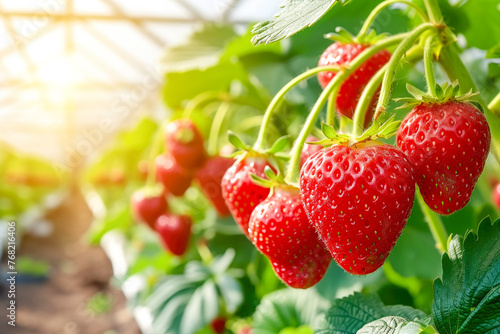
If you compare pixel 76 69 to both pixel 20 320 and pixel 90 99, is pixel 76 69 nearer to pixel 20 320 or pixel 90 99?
pixel 90 99

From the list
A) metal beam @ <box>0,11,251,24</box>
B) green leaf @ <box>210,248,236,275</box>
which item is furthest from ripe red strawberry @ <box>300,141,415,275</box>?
metal beam @ <box>0,11,251,24</box>

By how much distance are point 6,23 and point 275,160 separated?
5.45 metres

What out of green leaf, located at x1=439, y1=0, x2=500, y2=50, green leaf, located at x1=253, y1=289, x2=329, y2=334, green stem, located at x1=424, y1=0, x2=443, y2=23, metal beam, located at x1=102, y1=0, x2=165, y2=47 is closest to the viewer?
green stem, located at x1=424, y1=0, x2=443, y2=23

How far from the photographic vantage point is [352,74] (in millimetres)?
517

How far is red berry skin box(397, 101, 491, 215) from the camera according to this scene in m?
0.39

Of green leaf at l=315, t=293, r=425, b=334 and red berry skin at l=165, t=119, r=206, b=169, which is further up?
red berry skin at l=165, t=119, r=206, b=169

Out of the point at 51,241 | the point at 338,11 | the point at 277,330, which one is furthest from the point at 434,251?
the point at 51,241

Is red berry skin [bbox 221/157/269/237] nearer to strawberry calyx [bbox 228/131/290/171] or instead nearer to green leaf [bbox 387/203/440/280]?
strawberry calyx [bbox 228/131/290/171]

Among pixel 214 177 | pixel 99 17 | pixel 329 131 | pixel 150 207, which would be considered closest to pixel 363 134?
pixel 329 131

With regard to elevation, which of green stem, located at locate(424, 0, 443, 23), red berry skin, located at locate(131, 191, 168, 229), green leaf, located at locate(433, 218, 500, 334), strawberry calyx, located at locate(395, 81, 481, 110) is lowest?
green leaf, located at locate(433, 218, 500, 334)

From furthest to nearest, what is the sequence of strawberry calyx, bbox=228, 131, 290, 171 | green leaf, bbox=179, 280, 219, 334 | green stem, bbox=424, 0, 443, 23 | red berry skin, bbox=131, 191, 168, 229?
red berry skin, bbox=131, 191, 168, 229, green leaf, bbox=179, 280, 219, 334, strawberry calyx, bbox=228, 131, 290, 171, green stem, bbox=424, 0, 443, 23

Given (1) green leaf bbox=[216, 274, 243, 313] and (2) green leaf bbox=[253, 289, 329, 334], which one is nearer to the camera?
(2) green leaf bbox=[253, 289, 329, 334]

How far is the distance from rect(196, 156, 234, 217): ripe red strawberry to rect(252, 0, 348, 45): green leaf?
0.62 metres

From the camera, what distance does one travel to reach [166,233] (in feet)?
3.77
